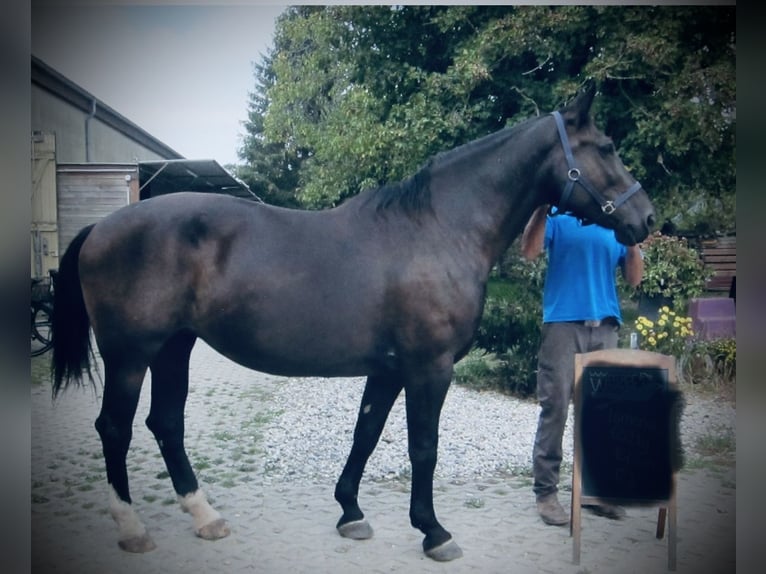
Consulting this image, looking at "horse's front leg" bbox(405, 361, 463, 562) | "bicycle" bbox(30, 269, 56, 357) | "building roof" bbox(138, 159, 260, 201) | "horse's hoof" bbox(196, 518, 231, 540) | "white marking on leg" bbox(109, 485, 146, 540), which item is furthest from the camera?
"building roof" bbox(138, 159, 260, 201)

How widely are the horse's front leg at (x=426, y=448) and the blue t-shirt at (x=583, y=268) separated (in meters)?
0.93

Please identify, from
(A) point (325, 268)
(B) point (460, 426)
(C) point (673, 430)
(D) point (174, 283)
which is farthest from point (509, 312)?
(D) point (174, 283)

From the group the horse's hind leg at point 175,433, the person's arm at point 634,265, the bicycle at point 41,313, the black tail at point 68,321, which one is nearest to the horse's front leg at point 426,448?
the horse's hind leg at point 175,433

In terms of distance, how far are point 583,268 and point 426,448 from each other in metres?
1.39

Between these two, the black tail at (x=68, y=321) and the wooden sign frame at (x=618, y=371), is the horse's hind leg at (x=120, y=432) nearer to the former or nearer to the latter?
Answer: the black tail at (x=68, y=321)

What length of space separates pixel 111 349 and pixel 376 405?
146cm

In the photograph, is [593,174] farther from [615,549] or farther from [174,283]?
[174,283]

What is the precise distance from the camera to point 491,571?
3209mm

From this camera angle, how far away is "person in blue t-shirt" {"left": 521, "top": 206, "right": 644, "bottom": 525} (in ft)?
11.7

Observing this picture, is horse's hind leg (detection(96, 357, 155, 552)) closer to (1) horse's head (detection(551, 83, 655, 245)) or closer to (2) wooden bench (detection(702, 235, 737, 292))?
(1) horse's head (detection(551, 83, 655, 245))

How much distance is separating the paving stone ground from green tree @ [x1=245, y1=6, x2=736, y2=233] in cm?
166

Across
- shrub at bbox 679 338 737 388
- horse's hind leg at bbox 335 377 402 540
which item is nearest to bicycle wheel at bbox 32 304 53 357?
horse's hind leg at bbox 335 377 402 540

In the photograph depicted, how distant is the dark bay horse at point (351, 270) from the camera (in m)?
3.19

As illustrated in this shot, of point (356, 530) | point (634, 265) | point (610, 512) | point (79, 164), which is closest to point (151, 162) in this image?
point (79, 164)
